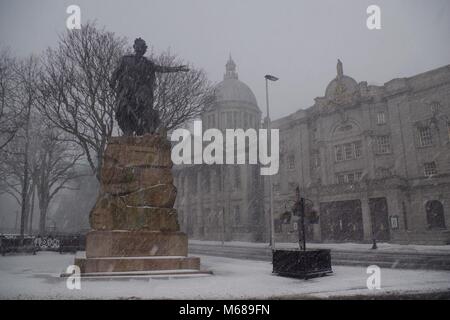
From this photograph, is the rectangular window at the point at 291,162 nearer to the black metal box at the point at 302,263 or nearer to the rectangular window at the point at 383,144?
the rectangular window at the point at 383,144

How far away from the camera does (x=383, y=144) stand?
37.8 meters

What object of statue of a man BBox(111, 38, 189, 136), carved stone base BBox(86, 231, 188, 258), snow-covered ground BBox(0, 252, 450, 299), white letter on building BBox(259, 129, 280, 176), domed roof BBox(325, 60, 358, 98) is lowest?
snow-covered ground BBox(0, 252, 450, 299)

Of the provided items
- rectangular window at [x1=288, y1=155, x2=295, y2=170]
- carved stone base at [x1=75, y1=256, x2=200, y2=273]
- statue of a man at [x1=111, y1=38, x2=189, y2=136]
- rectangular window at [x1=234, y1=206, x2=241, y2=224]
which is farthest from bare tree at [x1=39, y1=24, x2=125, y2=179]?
rectangular window at [x1=234, y1=206, x2=241, y2=224]

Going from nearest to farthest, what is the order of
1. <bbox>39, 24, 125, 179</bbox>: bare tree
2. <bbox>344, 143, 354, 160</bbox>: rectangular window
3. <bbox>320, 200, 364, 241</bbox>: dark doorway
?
1. <bbox>39, 24, 125, 179</bbox>: bare tree
2. <bbox>320, 200, 364, 241</bbox>: dark doorway
3. <bbox>344, 143, 354, 160</bbox>: rectangular window

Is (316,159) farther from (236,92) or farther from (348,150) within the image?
(236,92)

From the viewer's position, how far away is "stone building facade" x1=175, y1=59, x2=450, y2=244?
109ft

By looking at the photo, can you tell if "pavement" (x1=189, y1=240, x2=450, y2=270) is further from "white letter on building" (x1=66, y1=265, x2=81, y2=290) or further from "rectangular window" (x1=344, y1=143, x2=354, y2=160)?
"rectangular window" (x1=344, y1=143, x2=354, y2=160)

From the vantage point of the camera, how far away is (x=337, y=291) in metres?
8.10

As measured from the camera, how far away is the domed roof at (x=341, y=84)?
40616mm

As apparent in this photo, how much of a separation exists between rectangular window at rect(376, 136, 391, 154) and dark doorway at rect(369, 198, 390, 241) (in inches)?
200

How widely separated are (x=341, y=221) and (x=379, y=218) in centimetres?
390

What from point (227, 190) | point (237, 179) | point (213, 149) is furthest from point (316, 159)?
point (213, 149)
